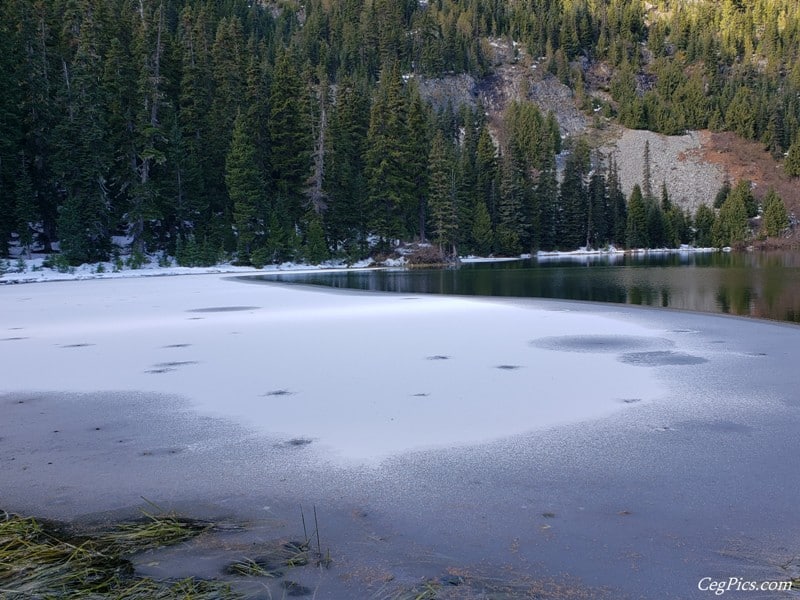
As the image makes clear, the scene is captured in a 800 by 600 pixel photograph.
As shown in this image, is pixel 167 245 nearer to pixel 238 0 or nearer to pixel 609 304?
pixel 609 304

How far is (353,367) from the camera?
7750mm

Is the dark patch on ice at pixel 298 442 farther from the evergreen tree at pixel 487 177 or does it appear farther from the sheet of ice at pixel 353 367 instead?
the evergreen tree at pixel 487 177

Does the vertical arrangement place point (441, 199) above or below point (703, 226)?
below

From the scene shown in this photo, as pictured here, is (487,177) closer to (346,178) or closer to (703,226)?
(346,178)

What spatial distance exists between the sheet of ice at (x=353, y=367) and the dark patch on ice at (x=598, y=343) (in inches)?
2.6

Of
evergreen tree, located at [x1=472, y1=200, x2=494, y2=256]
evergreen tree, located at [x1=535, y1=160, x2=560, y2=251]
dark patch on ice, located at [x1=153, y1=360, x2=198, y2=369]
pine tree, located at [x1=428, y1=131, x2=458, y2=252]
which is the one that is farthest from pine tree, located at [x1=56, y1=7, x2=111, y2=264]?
evergreen tree, located at [x1=535, y1=160, x2=560, y2=251]

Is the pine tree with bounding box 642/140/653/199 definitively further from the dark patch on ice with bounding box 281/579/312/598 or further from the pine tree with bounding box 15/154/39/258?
the dark patch on ice with bounding box 281/579/312/598

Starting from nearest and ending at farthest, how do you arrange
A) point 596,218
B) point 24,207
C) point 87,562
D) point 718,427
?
point 87,562 → point 718,427 → point 24,207 → point 596,218

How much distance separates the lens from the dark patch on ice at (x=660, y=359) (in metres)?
7.89

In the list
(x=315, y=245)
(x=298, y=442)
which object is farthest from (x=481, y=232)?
(x=298, y=442)

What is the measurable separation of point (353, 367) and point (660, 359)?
4.20m

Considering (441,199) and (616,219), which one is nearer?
(441,199)

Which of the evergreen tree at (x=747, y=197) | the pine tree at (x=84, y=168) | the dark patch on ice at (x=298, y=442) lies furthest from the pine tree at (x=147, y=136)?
the evergreen tree at (x=747, y=197)

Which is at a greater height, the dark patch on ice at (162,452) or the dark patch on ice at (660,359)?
the dark patch on ice at (660,359)
